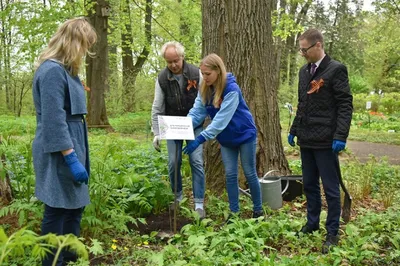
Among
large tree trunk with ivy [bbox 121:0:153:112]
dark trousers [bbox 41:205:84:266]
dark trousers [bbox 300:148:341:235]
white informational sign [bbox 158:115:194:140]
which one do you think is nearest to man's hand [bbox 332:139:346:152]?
dark trousers [bbox 300:148:341:235]

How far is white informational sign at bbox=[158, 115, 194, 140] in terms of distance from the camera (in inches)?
147

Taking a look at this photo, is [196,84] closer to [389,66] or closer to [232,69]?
[232,69]

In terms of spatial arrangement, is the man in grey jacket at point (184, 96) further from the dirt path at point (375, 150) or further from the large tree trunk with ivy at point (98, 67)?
the large tree trunk with ivy at point (98, 67)

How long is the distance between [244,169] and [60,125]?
2083 mm

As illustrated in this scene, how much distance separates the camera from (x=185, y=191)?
5434 millimetres

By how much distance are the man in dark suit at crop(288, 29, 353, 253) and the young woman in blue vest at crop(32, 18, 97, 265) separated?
195 centimetres

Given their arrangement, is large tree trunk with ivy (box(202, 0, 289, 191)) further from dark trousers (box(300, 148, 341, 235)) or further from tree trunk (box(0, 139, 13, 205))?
tree trunk (box(0, 139, 13, 205))

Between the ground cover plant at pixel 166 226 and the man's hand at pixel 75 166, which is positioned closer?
the man's hand at pixel 75 166

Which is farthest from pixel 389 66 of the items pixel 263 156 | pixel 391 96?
pixel 263 156

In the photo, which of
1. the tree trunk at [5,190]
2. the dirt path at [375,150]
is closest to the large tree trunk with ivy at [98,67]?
the dirt path at [375,150]

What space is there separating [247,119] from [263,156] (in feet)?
4.29

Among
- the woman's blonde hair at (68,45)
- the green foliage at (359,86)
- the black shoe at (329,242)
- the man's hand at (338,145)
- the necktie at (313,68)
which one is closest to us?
the woman's blonde hair at (68,45)

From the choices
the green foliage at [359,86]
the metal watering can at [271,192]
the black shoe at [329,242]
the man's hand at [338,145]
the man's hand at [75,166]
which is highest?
the green foliage at [359,86]

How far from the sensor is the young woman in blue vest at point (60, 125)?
8.93 feet
